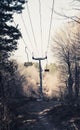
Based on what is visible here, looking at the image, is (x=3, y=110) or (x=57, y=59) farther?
(x=57, y=59)

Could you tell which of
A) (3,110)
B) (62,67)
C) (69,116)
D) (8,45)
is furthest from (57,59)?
(3,110)

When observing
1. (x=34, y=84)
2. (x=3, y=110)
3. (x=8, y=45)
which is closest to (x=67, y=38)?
(x=8, y=45)

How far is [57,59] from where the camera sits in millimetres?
74312

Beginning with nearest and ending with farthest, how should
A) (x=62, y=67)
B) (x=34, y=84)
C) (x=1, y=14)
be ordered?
(x=1, y=14) < (x=62, y=67) < (x=34, y=84)

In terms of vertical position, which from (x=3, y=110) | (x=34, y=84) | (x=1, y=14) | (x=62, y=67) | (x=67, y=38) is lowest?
(x=34, y=84)

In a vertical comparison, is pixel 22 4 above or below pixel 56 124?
above

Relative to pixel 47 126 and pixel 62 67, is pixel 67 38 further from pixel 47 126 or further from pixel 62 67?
pixel 47 126

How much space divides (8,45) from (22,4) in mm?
4485

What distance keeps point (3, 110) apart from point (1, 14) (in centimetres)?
1617

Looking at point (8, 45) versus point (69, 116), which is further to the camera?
point (8, 45)

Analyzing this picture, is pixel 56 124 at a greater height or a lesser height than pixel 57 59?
greater

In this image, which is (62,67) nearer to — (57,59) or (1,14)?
(57,59)

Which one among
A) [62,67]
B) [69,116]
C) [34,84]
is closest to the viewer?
[69,116]

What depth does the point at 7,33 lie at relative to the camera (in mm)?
37844
